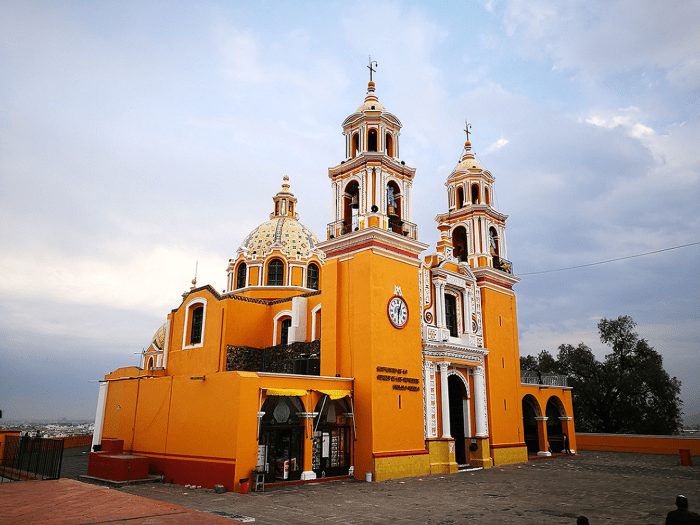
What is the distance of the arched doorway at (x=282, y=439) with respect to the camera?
15.2 metres

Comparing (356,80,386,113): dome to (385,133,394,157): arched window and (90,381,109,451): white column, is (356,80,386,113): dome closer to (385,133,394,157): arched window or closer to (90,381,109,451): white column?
(385,133,394,157): arched window

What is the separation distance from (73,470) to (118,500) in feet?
38.4

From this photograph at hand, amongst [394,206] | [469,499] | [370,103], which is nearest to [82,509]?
[469,499]

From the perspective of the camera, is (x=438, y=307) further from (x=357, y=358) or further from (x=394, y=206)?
(x=357, y=358)

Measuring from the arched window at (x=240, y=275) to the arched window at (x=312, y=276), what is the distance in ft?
11.1

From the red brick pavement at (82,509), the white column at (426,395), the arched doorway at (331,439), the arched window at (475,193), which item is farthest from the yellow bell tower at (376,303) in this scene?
the red brick pavement at (82,509)

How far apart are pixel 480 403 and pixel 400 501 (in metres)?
9.73

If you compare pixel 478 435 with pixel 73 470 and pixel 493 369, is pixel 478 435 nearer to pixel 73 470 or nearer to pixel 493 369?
pixel 493 369

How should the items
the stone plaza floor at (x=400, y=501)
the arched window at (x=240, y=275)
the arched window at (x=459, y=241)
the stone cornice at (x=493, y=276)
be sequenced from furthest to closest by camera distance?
1. the arched window at (x=240, y=275)
2. the arched window at (x=459, y=241)
3. the stone cornice at (x=493, y=276)
4. the stone plaza floor at (x=400, y=501)

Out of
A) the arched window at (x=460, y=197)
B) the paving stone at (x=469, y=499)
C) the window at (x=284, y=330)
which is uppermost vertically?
the arched window at (x=460, y=197)

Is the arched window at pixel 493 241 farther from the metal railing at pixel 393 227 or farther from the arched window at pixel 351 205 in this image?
the arched window at pixel 351 205

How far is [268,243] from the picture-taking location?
2758cm

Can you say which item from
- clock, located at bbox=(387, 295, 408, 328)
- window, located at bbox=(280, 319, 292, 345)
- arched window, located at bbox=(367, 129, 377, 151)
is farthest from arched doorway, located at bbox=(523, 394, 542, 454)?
arched window, located at bbox=(367, 129, 377, 151)

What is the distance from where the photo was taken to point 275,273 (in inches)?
1054
